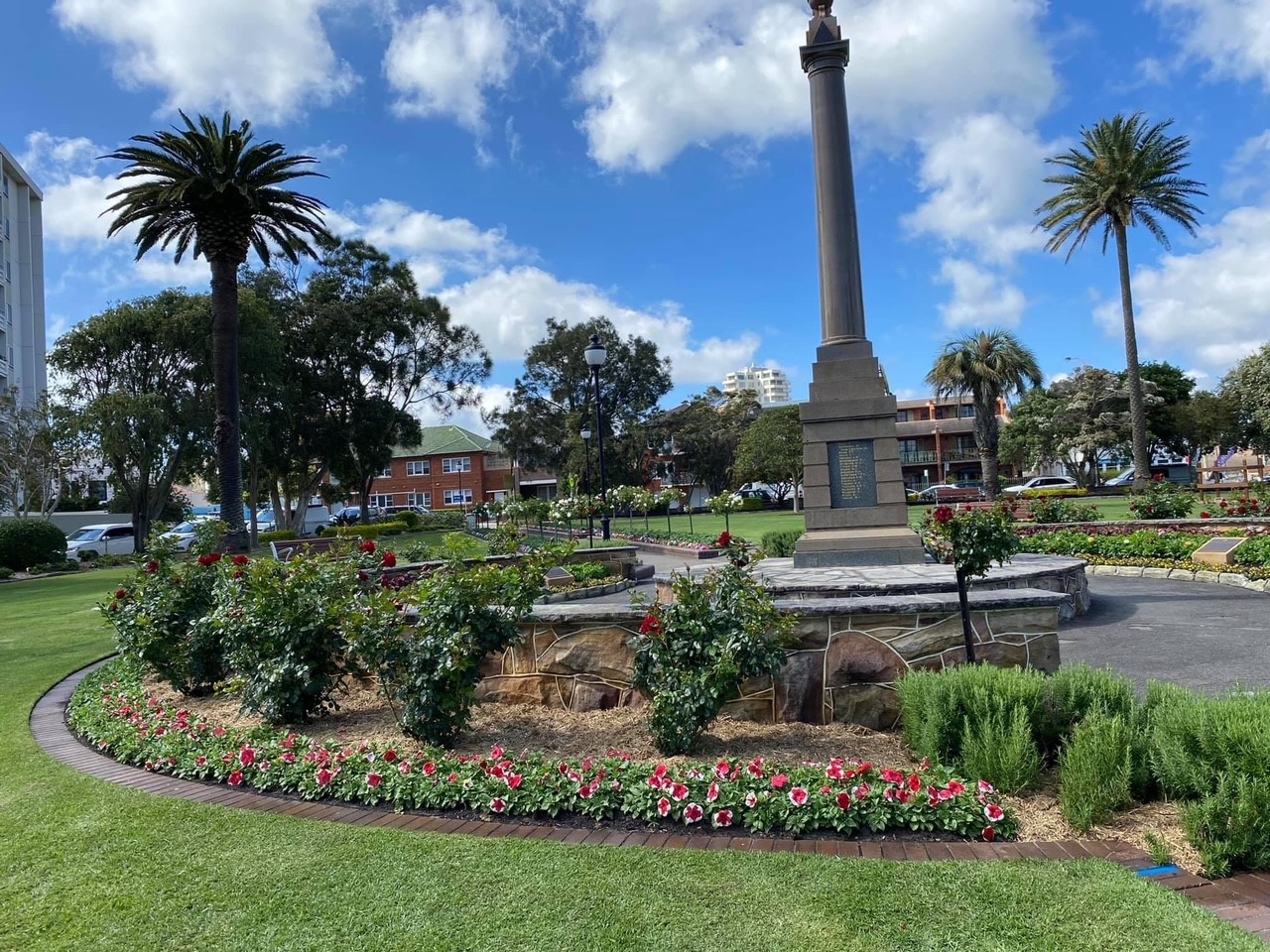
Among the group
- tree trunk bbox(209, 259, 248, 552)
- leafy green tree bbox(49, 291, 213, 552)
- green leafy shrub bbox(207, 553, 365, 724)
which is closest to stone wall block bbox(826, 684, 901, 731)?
green leafy shrub bbox(207, 553, 365, 724)

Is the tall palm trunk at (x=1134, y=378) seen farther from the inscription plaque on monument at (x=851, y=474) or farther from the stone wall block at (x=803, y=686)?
the stone wall block at (x=803, y=686)

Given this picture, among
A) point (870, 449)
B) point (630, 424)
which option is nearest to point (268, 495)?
point (630, 424)

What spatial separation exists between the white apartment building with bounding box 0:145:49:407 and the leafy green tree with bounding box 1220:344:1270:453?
220 ft

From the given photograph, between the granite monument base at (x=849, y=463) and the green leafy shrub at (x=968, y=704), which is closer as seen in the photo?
the green leafy shrub at (x=968, y=704)

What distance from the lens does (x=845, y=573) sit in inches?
376

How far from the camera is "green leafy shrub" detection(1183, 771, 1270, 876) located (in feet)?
11.1

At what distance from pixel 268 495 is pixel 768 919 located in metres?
53.1

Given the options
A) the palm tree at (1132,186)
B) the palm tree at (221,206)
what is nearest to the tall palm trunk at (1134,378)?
the palm tree at (1132,186)

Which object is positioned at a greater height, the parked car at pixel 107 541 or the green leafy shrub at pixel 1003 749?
the parked car at pixel 107 541

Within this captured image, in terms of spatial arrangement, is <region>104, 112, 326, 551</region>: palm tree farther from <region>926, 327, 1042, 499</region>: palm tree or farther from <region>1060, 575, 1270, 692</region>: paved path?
<region>926, 327, 1042, 499</region>: palm tree

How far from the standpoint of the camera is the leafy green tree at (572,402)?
195 ft

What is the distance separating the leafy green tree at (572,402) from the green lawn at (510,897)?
Result: 54400mm

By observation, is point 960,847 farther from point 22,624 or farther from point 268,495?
point 268,495

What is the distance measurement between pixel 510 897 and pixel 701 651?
1941 millimetres
